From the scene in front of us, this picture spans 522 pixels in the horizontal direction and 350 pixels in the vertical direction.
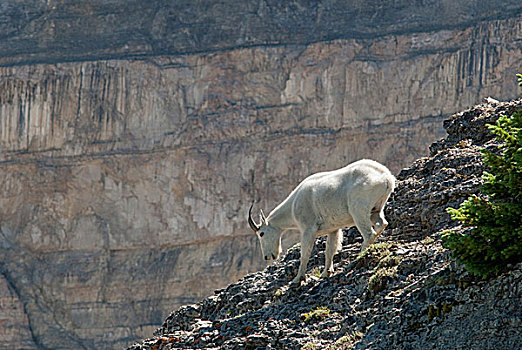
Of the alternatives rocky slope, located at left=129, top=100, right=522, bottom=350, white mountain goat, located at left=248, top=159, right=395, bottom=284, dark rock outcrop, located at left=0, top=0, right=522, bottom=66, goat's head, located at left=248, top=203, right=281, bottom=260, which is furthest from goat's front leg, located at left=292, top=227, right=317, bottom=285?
dark rock outcrop, located at left=0, top=0, right=522, bottom=66

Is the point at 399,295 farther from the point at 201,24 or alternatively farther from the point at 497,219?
the point at 201,24

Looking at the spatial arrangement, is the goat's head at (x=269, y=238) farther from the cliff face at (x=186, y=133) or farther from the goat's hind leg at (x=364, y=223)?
the cliff face at (x=186, y=133)

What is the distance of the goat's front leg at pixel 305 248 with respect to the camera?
54.9 feet

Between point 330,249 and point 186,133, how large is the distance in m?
47.9

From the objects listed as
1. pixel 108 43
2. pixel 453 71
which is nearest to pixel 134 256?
pixel 108 43

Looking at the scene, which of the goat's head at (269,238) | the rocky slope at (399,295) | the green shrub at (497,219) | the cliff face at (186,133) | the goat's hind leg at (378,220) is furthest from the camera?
the cliff face at (186,133)

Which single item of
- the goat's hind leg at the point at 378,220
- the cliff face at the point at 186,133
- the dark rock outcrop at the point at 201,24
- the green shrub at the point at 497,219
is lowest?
the cliff face at the point at 186,133

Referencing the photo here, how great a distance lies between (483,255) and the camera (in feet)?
41.5

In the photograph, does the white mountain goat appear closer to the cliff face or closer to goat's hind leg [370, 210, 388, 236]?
goat's hind leg [370, 210, 388, 236]

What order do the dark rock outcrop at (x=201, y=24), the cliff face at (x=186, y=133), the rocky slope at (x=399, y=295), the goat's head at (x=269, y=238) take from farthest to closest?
the dark rock outcrop at (x=201, y=24) → the cliff face at (x=186, y=133) → the goat's head at (x=269, y=238) → the rocky slope at (x=399, y=295)

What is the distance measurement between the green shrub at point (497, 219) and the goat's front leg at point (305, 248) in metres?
4.25

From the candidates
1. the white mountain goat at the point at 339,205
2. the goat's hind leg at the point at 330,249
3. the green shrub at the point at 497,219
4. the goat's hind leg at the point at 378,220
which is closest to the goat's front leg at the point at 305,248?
the white mountain goat at the point at 339,205

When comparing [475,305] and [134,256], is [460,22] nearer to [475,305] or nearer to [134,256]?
[134,256]

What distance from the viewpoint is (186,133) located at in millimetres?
64375
